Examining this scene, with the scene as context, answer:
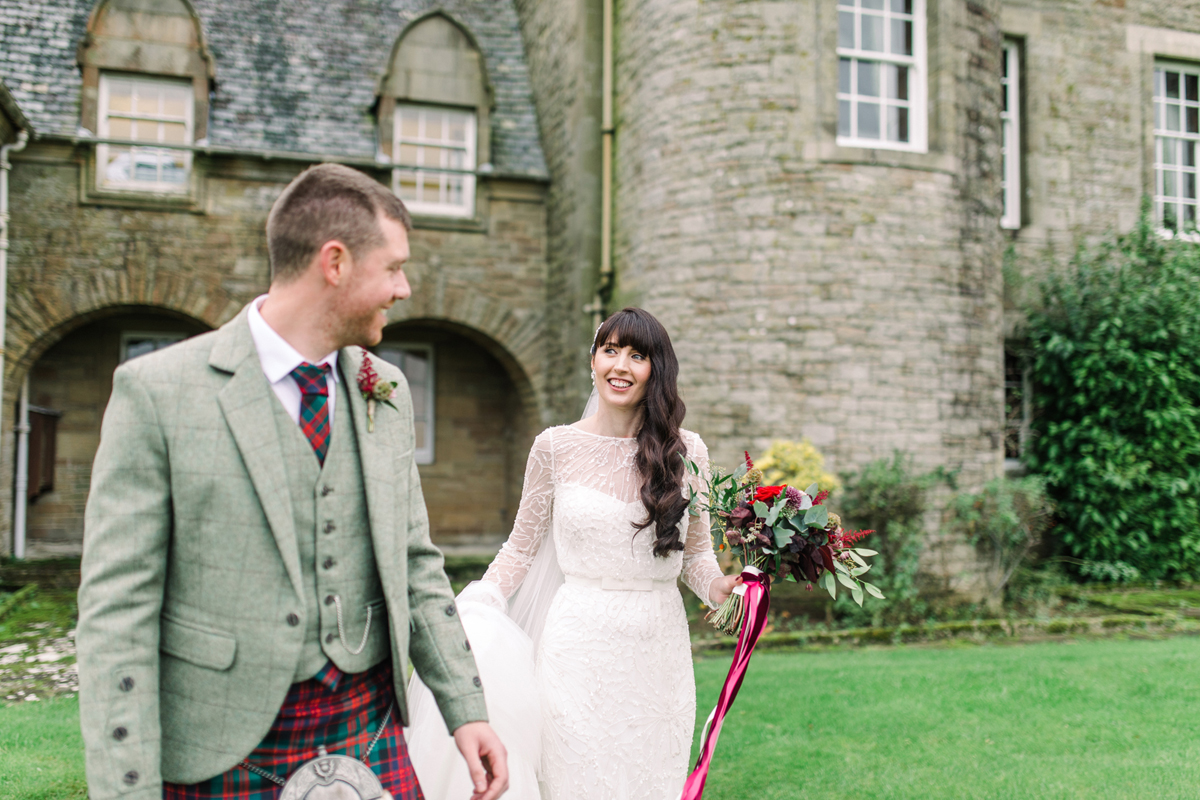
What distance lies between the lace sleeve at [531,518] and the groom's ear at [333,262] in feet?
5.17

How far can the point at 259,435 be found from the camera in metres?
1.73

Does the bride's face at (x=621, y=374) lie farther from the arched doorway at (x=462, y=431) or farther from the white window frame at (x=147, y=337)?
the white window frame at (x=147, y=337)

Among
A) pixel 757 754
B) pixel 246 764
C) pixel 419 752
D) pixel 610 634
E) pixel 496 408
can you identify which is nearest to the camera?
pixel 246 764

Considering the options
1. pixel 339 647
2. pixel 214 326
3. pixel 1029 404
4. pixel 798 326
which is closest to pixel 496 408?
pixel 214 326

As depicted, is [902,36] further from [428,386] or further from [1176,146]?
[428,386]

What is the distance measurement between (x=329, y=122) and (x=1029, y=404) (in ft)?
32.7

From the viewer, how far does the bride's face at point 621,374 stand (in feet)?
10.2

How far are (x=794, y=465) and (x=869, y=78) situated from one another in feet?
14.1

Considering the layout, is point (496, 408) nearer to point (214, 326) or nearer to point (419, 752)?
point (214, 326)

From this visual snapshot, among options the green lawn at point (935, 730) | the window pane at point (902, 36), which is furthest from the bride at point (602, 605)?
the window pane at point (902, 36)

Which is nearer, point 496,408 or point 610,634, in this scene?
point 610,634

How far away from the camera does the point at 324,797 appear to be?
177cm

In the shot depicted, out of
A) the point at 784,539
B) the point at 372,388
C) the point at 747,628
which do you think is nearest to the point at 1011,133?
the point at 784,539

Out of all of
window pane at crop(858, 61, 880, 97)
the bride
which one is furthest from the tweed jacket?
window pane at crop(858, 61, 880, 97)
